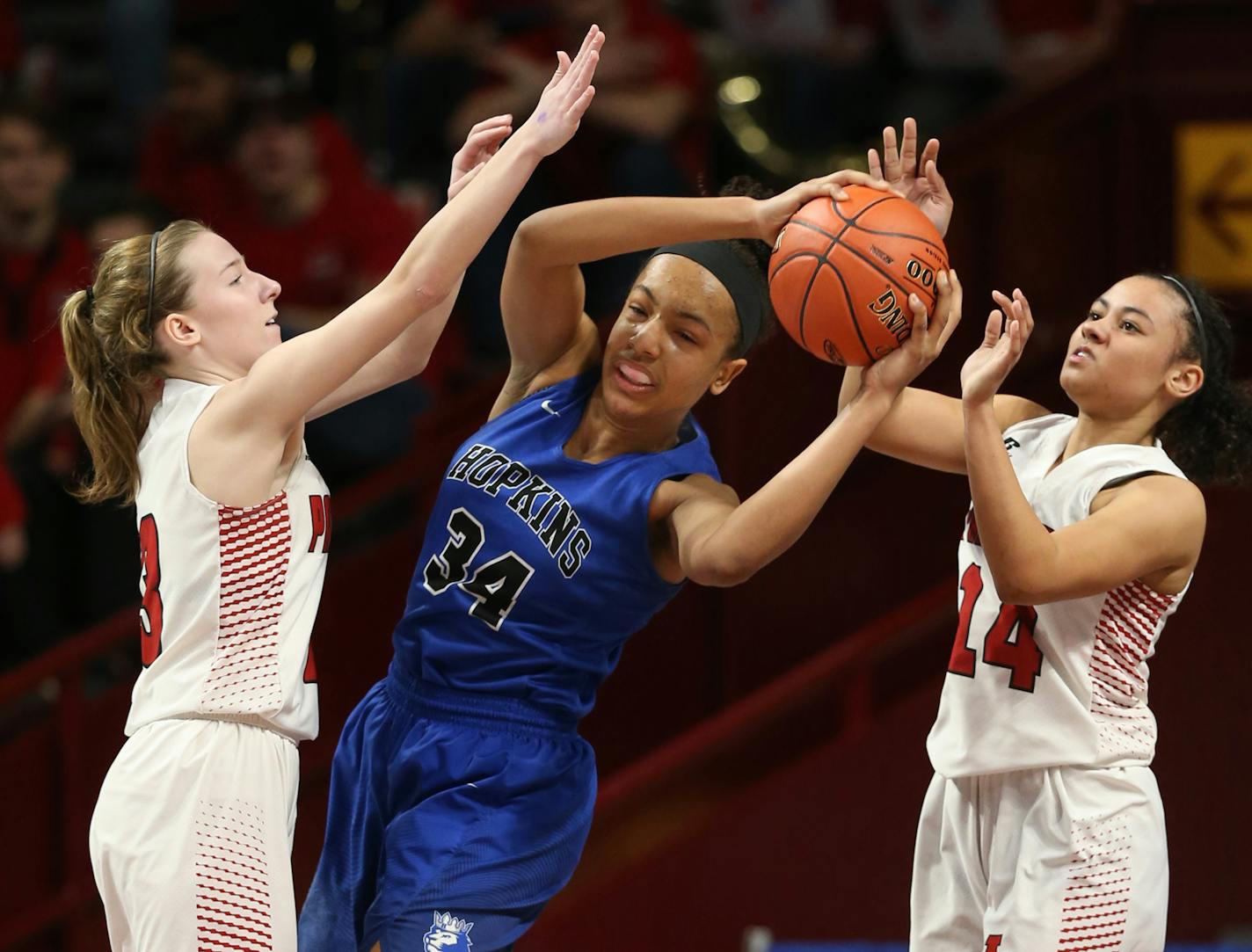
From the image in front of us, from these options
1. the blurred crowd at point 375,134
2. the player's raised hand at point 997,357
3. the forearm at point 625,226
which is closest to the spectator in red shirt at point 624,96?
the blurred crowd at point 375,134

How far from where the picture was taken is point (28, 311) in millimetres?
6770

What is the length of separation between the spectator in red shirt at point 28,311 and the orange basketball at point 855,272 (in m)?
3.69

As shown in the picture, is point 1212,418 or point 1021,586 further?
point 1212,418

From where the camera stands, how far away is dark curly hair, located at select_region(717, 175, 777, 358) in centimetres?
396

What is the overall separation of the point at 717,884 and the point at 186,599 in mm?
2462

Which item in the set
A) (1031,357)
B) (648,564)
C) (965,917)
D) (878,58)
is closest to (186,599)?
(648,564)

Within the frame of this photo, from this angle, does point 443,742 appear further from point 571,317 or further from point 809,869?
point 809,869

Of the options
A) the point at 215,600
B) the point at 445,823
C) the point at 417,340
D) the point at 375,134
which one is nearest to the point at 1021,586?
the point at 445,823

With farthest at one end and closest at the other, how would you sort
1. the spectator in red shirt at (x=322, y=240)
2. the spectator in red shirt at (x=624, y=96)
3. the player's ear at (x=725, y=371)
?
1. the spectator in red shirt at (x=624, y=96)
2. the spectator in red shirt at (x=322, y=240)
3. the player's ear at (x=725, y=371)

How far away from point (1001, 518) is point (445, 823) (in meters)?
1.19

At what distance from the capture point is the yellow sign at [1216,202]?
252 inches

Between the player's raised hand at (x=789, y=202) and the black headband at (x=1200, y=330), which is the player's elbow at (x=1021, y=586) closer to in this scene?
the black headband at (x=1200, y=330)

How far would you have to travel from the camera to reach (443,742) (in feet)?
12.5

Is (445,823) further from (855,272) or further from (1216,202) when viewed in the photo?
(1216,202)
